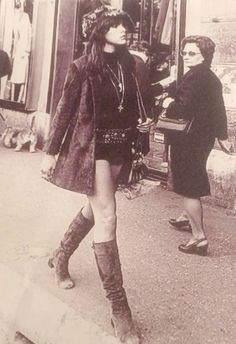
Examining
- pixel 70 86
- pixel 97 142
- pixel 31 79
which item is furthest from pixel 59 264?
pixel 31 79

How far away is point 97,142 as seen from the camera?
2.27 metres

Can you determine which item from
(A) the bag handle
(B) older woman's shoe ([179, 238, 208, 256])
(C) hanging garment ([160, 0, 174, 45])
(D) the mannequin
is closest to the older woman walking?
(B) older woman's shoe ([179, 238, 208, 256])

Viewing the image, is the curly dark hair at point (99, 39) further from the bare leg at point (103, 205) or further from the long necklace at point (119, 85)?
the bare leg at point (103, 205)

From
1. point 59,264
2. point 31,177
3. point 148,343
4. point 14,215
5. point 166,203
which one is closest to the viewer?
point 148,343

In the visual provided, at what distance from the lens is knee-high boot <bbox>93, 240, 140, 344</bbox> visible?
220 centimetres

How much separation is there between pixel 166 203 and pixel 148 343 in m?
2.00

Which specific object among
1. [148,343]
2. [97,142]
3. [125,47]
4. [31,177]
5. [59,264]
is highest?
[125,47]

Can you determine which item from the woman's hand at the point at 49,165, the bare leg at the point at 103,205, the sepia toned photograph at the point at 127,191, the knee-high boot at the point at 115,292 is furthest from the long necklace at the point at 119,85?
the knee-high boot at the point at 115,292

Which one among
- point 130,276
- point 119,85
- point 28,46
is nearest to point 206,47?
point 119,85

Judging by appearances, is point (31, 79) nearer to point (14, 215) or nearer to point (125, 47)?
point (14, 215)

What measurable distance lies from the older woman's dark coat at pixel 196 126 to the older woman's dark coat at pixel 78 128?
100 cm

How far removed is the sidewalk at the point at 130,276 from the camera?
7.66 feet

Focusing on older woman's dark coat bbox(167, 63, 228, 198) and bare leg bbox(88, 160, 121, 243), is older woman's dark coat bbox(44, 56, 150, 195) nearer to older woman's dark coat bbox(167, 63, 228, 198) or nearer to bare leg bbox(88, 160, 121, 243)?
bare leg bbox(88, 160, 121, 243)

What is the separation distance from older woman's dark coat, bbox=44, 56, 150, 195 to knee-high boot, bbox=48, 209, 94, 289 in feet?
1.00
